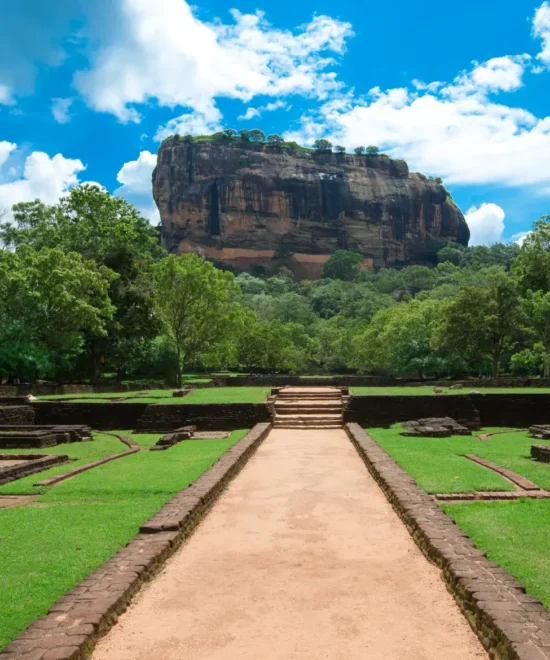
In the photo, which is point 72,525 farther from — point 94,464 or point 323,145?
point 323,145

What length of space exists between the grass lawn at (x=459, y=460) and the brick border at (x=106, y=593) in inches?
132

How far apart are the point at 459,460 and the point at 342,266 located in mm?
96058

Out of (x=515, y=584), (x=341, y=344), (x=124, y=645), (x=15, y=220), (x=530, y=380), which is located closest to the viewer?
(x=124, y=645)

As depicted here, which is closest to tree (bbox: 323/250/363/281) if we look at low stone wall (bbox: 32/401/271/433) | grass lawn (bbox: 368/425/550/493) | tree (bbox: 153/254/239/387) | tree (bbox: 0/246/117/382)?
tree (bbox: 153/254/239/387)

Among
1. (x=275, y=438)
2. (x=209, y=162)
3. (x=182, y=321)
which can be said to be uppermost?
(x=209, y=162)

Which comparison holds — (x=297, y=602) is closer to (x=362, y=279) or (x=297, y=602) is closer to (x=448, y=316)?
(x=448, y=316)

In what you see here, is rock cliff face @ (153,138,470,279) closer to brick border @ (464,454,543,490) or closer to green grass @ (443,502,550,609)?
brick border @ (464,454,543,490)

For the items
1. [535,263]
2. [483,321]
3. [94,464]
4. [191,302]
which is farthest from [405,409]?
[535,263]

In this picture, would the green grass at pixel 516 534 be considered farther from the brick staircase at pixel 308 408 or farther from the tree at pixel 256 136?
the tree at pixel 256 136

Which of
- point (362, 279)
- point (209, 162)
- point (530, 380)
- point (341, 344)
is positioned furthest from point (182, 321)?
point (209, 162)

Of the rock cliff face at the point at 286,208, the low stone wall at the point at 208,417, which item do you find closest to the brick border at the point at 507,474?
the low stone wall at the point at 208,417

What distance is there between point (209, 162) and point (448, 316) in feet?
285

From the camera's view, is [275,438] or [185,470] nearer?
[185,470]

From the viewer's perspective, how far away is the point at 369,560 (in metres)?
5.32
